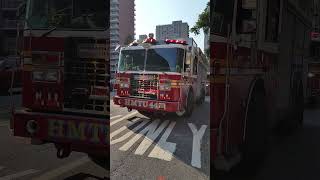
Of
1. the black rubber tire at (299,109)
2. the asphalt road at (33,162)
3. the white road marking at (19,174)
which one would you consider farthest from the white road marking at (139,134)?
the white road marking at (19,174)

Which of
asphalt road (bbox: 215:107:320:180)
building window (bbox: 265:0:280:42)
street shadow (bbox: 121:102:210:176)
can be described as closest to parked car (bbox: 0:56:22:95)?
street shadow (bbox: 121:102:210:176)

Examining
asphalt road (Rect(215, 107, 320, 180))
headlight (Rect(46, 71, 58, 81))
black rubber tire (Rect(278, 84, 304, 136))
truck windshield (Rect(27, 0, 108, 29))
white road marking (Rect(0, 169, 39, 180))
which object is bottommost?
white road marking (Rect(0, 169, 39, 180))

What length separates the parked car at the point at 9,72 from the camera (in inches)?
114

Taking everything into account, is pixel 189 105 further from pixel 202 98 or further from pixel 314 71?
A: pixel 314 71

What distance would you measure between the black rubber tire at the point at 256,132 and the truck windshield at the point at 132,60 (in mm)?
511

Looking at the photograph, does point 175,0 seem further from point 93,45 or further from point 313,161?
point 313,161

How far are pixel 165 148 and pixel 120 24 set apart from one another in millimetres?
626

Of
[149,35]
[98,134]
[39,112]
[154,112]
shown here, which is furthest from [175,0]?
[39,112]

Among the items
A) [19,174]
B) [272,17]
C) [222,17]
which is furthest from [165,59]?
[19,174]

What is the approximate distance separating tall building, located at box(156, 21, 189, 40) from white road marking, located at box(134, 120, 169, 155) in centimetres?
37

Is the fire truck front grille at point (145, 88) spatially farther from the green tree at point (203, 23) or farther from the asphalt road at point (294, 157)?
the asphalt road at point (294, 157)

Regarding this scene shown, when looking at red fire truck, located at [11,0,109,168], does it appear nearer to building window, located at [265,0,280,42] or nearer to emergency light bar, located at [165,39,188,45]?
emergency light bar, located at [165,39,188,45]

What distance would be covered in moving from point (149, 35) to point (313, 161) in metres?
0.88

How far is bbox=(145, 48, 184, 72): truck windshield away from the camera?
2271mm
